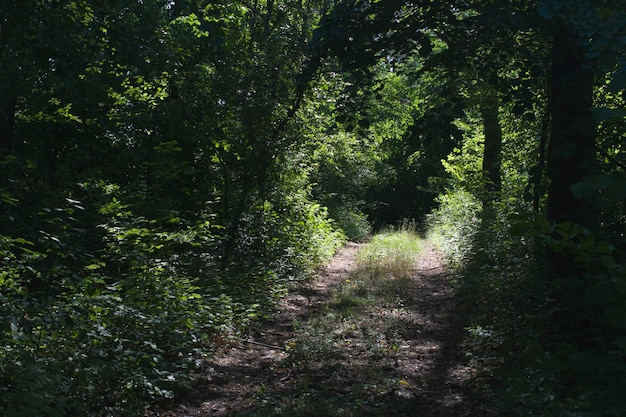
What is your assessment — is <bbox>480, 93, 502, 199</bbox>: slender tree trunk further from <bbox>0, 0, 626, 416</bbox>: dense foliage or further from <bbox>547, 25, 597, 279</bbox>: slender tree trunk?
<bbox>547, 25, 597, 279</bbox>: slender tree trunk

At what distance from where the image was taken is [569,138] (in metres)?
5.48

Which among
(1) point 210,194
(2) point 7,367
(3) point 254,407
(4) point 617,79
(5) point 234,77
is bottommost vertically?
(3) point 254,407

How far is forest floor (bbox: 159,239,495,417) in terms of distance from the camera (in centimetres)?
529

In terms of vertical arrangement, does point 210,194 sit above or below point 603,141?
below

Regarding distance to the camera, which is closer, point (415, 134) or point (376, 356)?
point (415, 134)

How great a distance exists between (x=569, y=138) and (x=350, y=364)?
3.48m

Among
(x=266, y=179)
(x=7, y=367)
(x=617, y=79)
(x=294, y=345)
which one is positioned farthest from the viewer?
(x=266, y=179)

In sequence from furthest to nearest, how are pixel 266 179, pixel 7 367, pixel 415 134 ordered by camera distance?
pixel 266 179, pixel 415 134, pixel 7 367

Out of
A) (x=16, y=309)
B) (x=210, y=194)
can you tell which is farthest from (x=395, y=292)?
(x=16, y=309)

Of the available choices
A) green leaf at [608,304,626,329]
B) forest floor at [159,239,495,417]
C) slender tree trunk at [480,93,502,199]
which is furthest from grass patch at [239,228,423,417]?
slender tree trunk at [480,93,502,199]

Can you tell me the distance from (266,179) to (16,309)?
6.53m

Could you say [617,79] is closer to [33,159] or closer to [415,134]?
[415,134]

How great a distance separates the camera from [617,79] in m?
3.28

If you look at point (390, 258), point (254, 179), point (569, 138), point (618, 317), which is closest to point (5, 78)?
point (254, 179)
